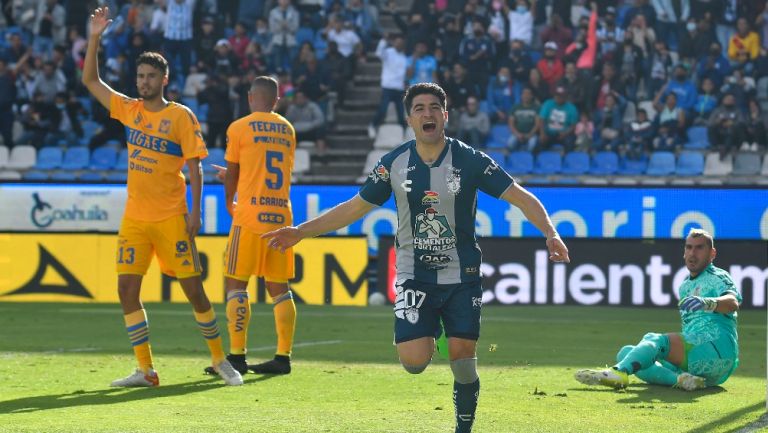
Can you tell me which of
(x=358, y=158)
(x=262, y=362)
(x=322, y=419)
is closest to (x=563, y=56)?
(x=358, y=158)

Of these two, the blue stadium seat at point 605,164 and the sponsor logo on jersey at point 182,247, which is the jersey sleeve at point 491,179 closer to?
the sponsor logo on jersey at point 182,247

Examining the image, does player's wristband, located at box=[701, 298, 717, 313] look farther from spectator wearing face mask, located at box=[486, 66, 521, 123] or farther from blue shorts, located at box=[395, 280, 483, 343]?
spectator wearing face mask, located at box=[486, 66, 521, 123]

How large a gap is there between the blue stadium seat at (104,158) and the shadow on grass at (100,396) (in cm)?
1524


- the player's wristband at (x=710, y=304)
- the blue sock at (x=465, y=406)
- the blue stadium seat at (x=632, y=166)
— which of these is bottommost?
the blue sock at (x=465, y=406)

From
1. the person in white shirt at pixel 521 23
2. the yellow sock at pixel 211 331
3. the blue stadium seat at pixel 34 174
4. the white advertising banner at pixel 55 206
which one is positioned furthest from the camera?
the person in white shirt at pixel 521 23

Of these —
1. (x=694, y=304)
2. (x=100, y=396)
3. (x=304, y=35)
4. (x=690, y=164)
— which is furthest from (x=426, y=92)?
(x=304, y=35)

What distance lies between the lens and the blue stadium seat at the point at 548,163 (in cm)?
2331

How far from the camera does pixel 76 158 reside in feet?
81.6

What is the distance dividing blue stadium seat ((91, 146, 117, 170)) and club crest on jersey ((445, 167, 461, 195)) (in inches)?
719

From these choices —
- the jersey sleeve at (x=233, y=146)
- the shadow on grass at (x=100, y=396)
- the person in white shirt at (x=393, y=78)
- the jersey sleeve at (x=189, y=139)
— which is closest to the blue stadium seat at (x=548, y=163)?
the person in white shirt at (x=393, y=78)

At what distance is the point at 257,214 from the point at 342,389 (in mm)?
1666

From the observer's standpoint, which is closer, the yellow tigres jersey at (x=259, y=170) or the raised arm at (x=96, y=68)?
the raised arm at (x=96, y=68)

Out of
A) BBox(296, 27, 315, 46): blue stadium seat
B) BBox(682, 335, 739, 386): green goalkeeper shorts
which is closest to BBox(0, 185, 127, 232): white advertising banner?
BBox(296, 27, 315, 46): blue stadium seat

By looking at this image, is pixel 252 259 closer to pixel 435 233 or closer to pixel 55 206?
pixel 435 233
